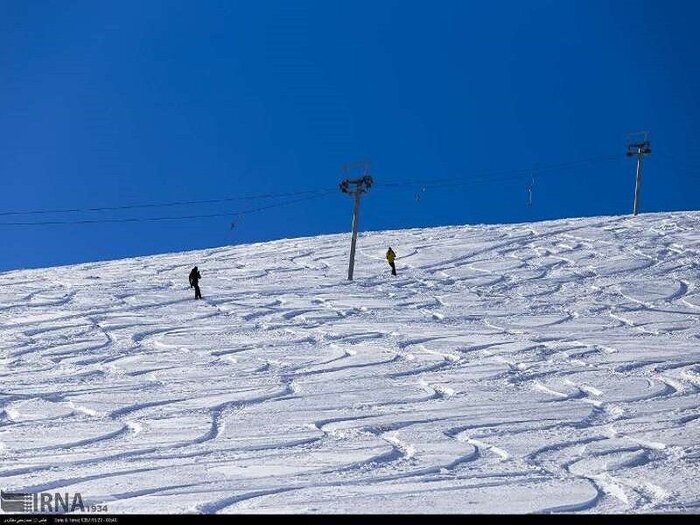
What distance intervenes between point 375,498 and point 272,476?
1.42 meters

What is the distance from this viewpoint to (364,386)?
1523 cm

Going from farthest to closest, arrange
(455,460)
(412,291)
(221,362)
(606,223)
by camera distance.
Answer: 1. (606,223)
2. (412,291)
3. (221,362)
4. (455,460)

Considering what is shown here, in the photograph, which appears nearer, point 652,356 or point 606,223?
point 652,356

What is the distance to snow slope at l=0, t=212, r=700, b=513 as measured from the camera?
9.38 meters

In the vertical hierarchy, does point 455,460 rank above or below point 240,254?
below

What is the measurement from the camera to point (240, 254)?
37.9 m

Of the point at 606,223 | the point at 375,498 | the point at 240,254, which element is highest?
the point at 606,223

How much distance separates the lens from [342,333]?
68.6ft

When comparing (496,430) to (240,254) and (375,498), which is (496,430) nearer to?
(375,498)

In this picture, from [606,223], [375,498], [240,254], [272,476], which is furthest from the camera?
[606,223]

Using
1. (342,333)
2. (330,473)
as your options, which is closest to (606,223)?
(342,333)

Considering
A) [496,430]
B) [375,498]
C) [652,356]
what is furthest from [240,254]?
[375,498]

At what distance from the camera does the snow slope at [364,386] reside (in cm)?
938
